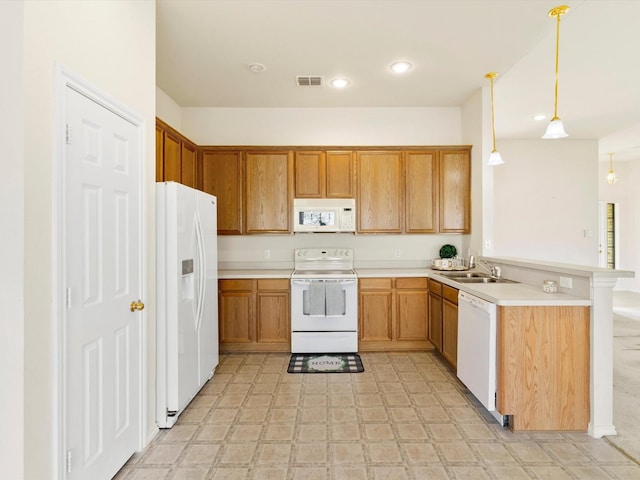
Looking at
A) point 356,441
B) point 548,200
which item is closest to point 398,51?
point 356,441

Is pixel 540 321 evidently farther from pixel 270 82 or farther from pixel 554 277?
pixel 270 82

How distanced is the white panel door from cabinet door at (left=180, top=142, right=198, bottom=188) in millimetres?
1460

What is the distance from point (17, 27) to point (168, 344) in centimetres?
200

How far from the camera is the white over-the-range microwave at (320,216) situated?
3.99 m

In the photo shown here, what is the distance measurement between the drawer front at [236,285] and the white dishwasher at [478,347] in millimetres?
2243

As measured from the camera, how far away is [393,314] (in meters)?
3.79

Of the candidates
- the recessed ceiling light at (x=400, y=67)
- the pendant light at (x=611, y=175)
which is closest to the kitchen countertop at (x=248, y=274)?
the recessed ceiling light at (x=400, y=67)

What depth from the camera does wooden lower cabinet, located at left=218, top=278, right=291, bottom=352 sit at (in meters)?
3.77

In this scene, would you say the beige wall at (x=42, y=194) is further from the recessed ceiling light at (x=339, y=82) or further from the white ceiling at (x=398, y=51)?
the recessed ceiling light at (x=339, y=82)

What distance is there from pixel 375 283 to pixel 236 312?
166 centimetres

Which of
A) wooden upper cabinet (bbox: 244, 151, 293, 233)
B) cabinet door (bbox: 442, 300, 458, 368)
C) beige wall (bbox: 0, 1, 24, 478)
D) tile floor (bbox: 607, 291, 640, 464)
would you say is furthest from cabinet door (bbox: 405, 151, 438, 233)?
beige wall (bbox: 0, 1, 24, 478)

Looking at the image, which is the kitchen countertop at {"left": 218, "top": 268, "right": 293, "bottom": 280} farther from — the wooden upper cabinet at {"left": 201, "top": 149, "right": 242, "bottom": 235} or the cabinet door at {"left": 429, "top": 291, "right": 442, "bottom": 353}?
the cabinet door at {"left": 429, "top": 291, "right": 442, "bottom": 353}

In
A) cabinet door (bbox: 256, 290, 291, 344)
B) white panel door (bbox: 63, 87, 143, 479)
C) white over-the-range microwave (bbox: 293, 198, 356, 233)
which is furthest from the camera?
white over-the-range microwave (bbox: 293, 198, 356, 233)

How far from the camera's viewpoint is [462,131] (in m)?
4.32
